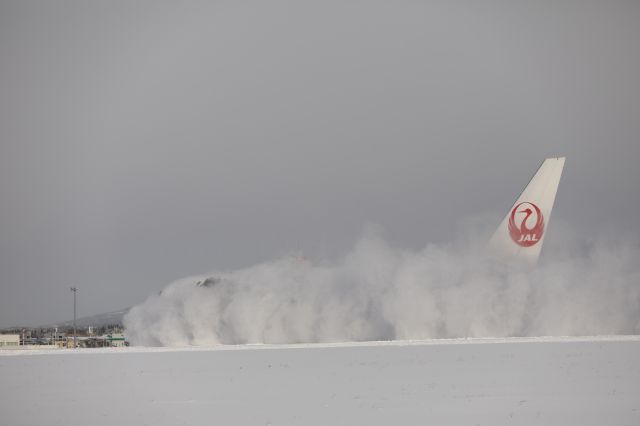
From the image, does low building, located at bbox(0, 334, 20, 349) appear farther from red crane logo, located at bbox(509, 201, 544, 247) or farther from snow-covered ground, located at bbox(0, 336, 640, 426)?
snow-covered ground, located at bbox(0, 336, 640, 426)

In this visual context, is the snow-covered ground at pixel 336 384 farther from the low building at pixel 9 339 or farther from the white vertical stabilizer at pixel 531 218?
the low building at pixel 9 339

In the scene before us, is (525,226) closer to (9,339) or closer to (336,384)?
(336,384)

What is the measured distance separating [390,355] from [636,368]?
8342 millimetres

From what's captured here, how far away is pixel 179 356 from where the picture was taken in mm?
34938

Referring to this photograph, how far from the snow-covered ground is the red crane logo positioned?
10.7 meters

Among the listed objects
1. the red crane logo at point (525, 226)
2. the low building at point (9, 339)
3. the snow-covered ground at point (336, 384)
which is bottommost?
the snow-covered ground at point (336, 384)

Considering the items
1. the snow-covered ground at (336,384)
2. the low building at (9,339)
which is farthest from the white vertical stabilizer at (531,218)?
the low building at (9,339)

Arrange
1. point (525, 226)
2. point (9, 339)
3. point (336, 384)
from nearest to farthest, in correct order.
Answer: point (336, 384) → point (525, 226) → point (9, 339)

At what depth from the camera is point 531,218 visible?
47.8 meters

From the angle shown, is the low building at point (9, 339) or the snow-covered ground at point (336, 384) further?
the low building at point (9, 339)

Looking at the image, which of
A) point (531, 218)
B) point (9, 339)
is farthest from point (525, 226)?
point (9, 339)

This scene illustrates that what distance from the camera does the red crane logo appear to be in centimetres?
4747

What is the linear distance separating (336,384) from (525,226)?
23.2 meters

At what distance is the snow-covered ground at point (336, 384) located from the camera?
22797 millimetres
